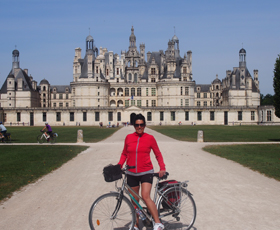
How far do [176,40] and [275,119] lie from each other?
3327 centimetres

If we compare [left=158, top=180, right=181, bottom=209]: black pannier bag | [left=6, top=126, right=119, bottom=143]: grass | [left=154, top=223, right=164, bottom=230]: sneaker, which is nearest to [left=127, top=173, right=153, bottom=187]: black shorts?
[left=158, top=180, right=181, bottom=209]: black pannier bag

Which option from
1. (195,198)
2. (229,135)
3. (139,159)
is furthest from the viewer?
(229,135)

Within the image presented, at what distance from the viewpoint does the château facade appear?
7600 cm

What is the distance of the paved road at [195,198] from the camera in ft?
22.6

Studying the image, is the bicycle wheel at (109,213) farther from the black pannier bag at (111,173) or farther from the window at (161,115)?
the window at (161,115)

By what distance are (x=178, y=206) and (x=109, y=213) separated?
131 centimetres

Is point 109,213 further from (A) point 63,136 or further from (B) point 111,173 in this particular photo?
(A) point 63,136

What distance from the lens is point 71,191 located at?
380 inches

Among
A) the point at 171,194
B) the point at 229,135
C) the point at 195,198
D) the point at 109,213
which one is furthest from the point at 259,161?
the point at 229,135

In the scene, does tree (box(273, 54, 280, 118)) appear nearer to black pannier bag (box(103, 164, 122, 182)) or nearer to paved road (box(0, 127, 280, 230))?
paved road (box(0, 127, 280, 230))

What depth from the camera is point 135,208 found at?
20.6 feet

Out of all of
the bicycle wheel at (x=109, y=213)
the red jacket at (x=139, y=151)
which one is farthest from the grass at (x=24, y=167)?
the red jacket at (x=139, y=151)

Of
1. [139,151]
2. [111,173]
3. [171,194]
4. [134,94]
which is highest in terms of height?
[134,94]

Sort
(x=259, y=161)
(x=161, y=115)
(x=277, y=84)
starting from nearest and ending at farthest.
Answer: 1. (x=259, y=161)
2. (x=277, y=84)
3. (x=161, y=115)
